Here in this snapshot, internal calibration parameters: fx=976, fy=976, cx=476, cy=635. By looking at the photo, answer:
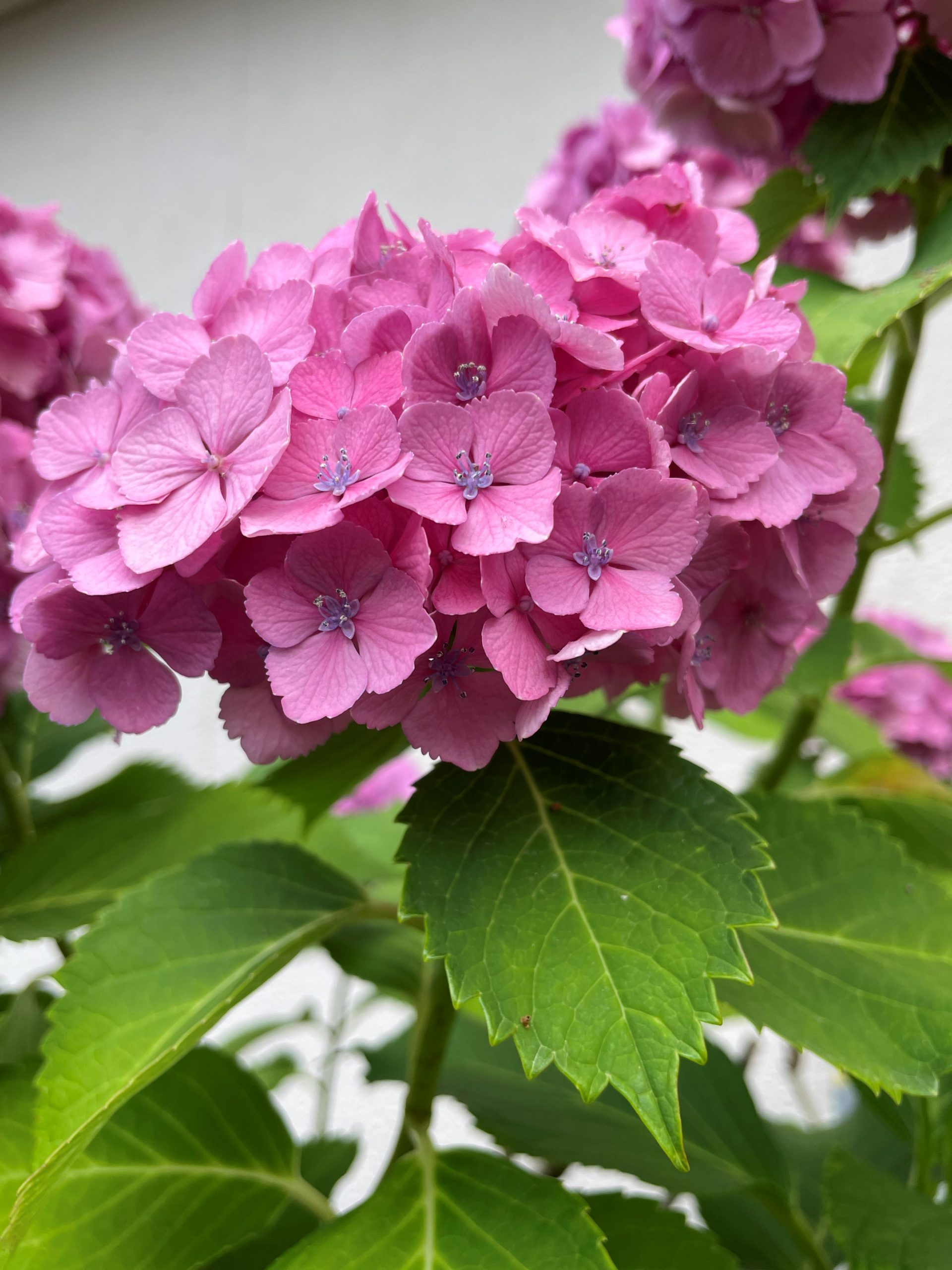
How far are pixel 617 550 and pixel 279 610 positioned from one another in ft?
0.36

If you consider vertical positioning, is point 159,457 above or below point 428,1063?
above

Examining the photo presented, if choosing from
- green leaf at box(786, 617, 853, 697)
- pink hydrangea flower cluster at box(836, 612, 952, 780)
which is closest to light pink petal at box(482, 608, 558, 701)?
green leaf at box(786, 617, 853, 697)

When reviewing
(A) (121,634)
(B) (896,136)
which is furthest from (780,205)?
(A) (121,634)

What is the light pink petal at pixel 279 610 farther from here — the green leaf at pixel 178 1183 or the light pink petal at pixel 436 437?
the green leaf at pixel 178 1183

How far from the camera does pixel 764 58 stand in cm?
52

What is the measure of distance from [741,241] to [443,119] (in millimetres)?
1374

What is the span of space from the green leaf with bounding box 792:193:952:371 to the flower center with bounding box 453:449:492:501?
20cm

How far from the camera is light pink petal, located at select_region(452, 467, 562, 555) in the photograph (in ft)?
0.96

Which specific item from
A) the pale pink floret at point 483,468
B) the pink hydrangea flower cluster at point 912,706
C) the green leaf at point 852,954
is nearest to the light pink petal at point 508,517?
the pale pink floret at point 483,468

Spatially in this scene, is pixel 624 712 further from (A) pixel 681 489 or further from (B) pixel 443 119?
(B) pixel 443 119

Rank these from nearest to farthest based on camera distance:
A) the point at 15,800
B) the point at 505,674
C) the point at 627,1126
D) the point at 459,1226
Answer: the point at 505,674 → the point at 459,1226 → the point at 627,1126 → the point at 15,800

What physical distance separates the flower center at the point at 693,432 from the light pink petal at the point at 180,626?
0.55 feet

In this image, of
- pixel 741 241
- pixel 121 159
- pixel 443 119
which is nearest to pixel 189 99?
pixel 121 159

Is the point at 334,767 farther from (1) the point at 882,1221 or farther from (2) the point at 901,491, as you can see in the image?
(2) the point at 901,491
